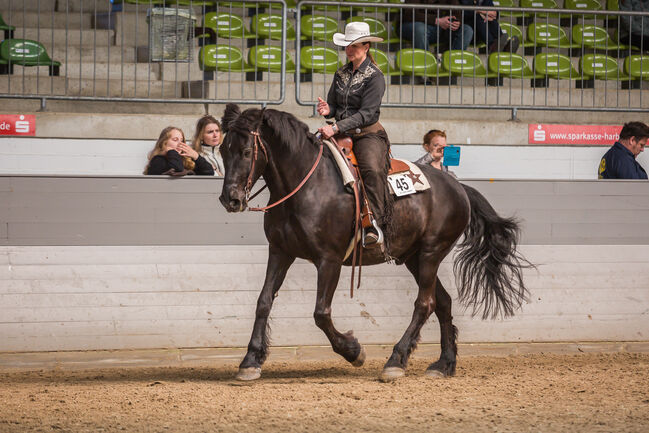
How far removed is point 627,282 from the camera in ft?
27.5

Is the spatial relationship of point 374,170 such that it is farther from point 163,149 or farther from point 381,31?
point 381,31

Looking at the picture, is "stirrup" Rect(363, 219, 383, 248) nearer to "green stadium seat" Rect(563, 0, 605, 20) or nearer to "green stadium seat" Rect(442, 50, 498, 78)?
"green stadium seat" Rect(442, 50, 498, 78)

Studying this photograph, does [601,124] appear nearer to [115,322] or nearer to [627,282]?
[627,282]

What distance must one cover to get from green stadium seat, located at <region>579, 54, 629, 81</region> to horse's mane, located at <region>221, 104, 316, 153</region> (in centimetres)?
662

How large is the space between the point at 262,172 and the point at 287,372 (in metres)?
1.75

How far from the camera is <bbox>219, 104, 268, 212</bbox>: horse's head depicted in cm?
577

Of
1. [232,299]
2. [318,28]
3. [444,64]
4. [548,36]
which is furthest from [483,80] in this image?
[232,299]

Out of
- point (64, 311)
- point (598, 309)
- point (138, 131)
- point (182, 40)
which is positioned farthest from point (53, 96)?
point (598, 309)

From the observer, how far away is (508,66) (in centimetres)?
1158

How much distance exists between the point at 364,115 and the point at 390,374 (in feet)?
6.25

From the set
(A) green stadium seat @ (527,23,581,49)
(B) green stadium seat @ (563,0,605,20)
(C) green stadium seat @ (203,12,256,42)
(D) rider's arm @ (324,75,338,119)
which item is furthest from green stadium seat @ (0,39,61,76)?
(B) green stadium seat @ (563,0,605,20)

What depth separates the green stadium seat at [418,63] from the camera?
36.1ft

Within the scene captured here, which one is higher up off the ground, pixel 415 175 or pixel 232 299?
pixel 415 175

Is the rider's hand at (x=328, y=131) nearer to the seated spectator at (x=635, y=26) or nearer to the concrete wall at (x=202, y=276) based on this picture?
the concrete wall at (x=202, y=276)
